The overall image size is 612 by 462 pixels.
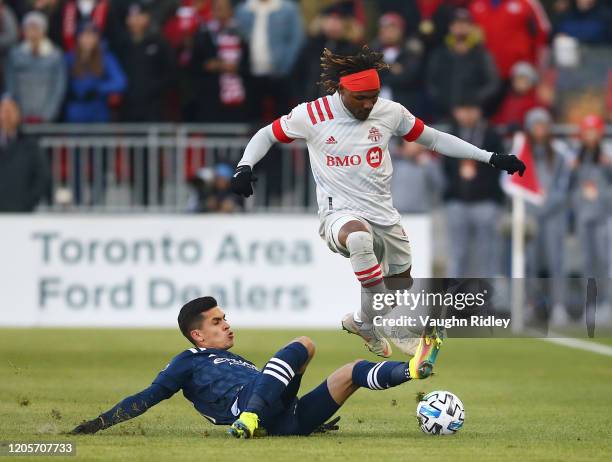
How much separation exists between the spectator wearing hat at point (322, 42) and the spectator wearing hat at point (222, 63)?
2.72 ft

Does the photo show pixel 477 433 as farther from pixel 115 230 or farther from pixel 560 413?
pixel 115 230

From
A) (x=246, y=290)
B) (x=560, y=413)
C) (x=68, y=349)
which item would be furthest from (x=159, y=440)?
(x=246, y=290)

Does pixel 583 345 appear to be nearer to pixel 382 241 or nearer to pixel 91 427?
pixel 382 241

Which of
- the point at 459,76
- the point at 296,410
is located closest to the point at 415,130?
the point at 296,410

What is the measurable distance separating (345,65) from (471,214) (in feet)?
31.8

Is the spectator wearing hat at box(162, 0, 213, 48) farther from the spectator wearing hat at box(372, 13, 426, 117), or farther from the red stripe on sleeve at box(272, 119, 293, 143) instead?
the red stripe on sleeve at box(272, 119, 293, 143)

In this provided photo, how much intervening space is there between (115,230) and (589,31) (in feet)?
24.1

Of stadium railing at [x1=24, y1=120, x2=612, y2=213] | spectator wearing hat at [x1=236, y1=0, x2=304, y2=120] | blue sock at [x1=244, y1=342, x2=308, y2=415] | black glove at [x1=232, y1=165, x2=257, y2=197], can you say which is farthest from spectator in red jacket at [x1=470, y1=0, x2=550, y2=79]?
blue sock at [x1=244, y1=342, x2=308, y2=415]

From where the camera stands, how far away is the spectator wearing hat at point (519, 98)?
20.5 m

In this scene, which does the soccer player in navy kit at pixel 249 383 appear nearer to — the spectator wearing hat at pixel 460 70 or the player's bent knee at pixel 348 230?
the player's bent knee at pixel 348 230

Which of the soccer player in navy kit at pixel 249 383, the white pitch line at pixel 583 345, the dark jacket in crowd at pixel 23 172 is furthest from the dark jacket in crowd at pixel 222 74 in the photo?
the soccer player in navy kit at pixel 249 383

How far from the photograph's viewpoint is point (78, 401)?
12445 mm

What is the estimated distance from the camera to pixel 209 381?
9875mm

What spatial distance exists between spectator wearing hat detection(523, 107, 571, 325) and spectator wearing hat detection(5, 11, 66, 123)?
21.1 ft
